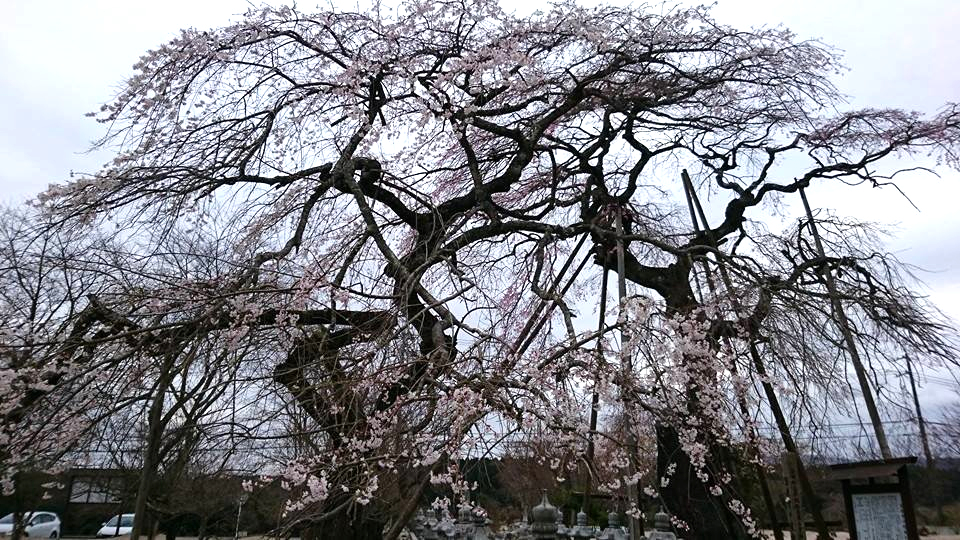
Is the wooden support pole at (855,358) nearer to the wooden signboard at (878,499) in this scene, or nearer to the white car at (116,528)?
the wooden signboard at (878,499)

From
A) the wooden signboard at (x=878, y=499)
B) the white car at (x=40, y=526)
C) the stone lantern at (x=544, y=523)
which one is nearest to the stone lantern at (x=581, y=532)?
the stone lantern at (x=544, y=523)

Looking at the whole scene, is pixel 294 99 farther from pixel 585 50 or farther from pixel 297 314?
pixel 585 50

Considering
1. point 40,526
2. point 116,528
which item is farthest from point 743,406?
point 116,528

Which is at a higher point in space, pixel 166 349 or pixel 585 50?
pixel 585 50

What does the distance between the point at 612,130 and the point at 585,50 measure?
1.67 m

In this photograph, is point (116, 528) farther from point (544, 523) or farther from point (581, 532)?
point (544, 523)

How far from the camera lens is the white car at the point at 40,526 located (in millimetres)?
20203

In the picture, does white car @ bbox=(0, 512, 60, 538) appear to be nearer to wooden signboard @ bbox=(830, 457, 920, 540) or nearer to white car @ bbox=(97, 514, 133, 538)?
white car @ bbox=(97, 514, 133, 538)

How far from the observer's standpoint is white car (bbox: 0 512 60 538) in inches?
795

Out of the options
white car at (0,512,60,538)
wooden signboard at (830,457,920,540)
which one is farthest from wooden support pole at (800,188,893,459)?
white car at (0,512,60,538)

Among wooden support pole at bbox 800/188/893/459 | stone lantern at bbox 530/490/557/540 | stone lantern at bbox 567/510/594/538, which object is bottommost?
stone lantern at bbox 567/510/594/538

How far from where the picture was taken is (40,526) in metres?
20.5

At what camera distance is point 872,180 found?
23.0ft

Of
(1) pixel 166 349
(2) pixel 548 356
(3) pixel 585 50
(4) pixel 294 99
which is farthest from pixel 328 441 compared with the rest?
(3) pixel 585 50
